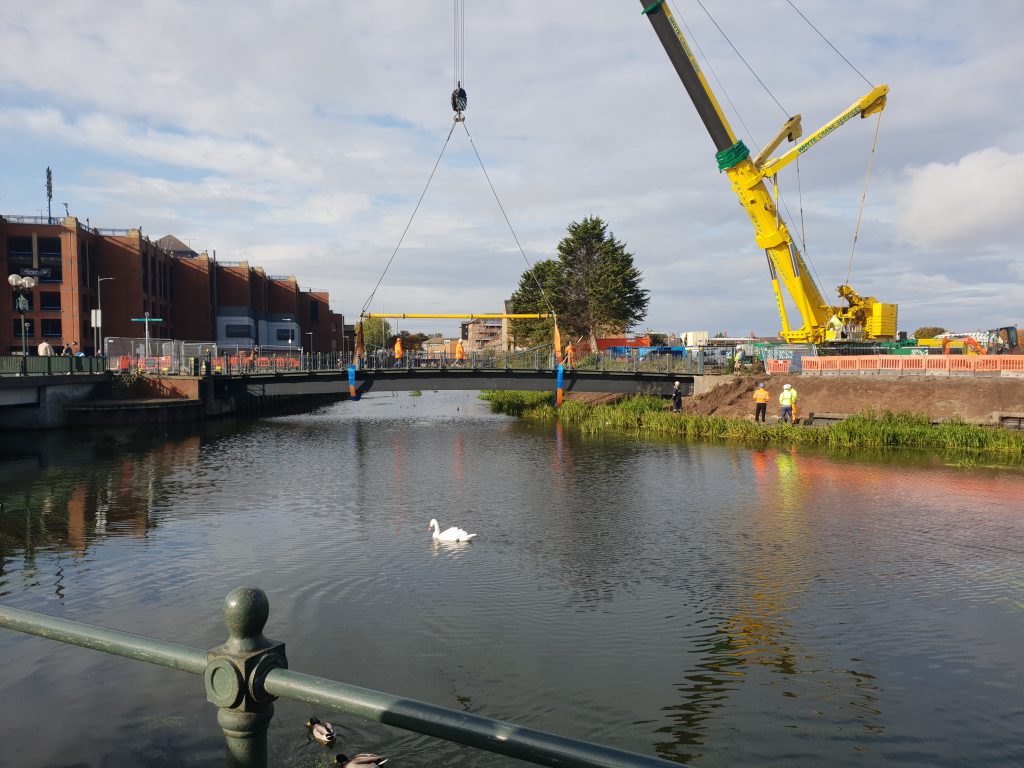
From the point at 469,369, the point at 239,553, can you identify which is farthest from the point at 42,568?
the point at 469,369

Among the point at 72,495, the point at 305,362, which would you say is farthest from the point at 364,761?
the point at 305,362

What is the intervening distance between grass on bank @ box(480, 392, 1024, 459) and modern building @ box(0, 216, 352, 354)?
36.9m

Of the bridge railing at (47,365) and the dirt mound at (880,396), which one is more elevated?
the bridge railing at (47,365)

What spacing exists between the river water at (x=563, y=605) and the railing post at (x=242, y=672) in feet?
16.4

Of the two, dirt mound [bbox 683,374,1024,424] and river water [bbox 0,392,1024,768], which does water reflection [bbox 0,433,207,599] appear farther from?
dirt mound [bbox 683,374,1024,424]

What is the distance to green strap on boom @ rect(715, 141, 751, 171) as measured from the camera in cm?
4266

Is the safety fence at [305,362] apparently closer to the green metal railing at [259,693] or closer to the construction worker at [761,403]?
the construction worker at [761,403]

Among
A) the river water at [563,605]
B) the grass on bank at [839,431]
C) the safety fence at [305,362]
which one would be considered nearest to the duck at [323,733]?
the river water at [563,605]

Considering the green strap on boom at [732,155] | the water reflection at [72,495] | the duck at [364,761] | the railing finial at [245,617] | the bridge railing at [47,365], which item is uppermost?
the green strap on boom at [732,155]

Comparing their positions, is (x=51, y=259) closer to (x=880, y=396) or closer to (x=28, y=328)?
(x=28, y=328)

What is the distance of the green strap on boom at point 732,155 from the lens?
42656mm

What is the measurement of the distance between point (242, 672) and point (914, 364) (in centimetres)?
4261

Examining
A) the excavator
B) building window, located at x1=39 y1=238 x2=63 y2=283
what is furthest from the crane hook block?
building window, located at x1=39 y1=238 x2=63 y2=283

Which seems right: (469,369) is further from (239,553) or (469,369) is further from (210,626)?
(210,626)
